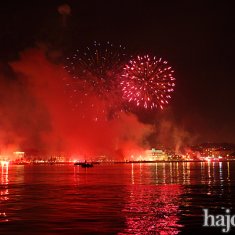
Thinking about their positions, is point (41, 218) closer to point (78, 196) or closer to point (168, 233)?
point (168, 233)

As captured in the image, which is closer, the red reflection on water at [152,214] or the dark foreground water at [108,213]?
the red reflection on water at [152,214]

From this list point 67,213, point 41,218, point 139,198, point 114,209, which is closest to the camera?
point 41,218

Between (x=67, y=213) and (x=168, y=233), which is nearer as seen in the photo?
(x=168, y=233)

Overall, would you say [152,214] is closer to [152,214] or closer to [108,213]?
[152,214]

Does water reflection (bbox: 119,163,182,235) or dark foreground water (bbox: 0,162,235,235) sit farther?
dark foreground water (bbox: 0,162,235,235)

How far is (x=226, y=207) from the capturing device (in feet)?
116

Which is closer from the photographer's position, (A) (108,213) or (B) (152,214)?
(B) (152,214)

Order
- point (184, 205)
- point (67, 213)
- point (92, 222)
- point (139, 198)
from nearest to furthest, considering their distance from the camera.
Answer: point (92, 222) → point (67, 213) → point (184, 205) → point (139, 198)

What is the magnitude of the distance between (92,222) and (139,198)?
15.5m

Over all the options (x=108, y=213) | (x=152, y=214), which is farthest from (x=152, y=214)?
(x=108, y=213)

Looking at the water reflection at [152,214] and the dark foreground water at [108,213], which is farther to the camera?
the dark foreground water at [108,213]

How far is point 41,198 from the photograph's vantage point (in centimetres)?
4316

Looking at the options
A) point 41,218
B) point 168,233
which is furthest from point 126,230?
point 41,218

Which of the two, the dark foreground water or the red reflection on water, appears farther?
the dark foreground water
